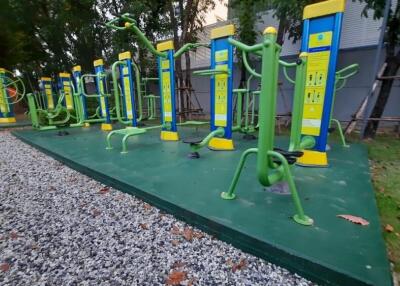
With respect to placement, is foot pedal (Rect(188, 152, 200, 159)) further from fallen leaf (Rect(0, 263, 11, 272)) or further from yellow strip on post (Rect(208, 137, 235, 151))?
fallen leaf (Rect(0, 263, 11, 272))

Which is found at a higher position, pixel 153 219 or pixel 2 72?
pixel 2 72

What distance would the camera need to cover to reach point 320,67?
2436 millimetres

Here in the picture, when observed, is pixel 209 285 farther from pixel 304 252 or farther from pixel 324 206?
pixel 324 206


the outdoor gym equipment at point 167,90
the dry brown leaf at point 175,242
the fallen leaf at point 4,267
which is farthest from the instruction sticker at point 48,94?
the dry brown leaf at point 175,242

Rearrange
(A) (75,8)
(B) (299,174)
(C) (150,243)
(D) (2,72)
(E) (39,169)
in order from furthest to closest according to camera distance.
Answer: (A) (75,8) < (D) (2,72) < (E) (39,169) < (B) (299,174) < (C) (150,243)

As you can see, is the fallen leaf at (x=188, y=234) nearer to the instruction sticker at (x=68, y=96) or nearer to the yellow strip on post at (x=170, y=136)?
the yellow strip on post at (x=170, y=136)

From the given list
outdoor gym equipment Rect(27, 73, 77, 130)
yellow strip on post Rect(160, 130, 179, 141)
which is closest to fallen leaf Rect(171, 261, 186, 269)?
yellow strip on post Rect(160, 130, 179, 141)

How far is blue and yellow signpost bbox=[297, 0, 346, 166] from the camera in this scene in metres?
2.30

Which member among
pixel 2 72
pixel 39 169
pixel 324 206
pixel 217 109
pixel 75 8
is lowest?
pixel 39 169

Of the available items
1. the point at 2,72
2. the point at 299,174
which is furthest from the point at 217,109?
the point at 2,72

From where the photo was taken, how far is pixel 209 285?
3.64 feet

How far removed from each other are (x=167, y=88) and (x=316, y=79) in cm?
240

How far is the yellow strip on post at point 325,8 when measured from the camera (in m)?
2.23

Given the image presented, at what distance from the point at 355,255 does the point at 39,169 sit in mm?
3508
